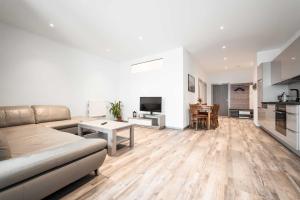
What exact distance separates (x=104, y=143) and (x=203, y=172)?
4.64 ft

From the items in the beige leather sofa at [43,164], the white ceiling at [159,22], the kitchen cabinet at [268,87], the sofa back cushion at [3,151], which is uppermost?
the white ceiling at [159,22]

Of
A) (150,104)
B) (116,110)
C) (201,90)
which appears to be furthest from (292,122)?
(116,110)

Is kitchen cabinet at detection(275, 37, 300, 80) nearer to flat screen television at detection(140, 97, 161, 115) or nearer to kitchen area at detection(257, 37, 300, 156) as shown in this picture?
kitchen area at detection(257, 37, 300, 156)

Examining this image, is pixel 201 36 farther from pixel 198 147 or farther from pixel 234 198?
pixel 234 198

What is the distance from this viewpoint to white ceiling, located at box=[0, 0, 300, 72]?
2496 millimetres

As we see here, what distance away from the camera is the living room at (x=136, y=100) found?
4.93ft

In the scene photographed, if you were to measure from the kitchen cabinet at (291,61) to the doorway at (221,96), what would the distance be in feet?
15.8

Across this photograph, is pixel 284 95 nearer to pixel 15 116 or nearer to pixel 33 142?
pixel 33 142

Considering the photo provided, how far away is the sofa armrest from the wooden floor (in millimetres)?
412

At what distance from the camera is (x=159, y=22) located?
3051 mm

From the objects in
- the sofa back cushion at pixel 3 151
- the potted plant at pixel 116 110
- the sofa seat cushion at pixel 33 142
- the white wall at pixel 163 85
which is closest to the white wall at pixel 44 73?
the potted plant at pixel 116 110

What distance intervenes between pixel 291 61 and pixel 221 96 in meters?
5.50

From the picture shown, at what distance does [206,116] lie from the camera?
15.2ft

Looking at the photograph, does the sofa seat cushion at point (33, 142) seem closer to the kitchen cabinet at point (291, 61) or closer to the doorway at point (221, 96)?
the kitchen cabinet at point (291, 61)
